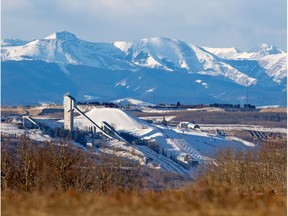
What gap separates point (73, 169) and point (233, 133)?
10688cm

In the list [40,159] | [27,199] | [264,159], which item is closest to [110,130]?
[264,159]

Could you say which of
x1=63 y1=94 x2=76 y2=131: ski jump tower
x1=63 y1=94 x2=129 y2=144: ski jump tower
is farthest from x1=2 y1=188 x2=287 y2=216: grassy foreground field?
x1=63 y1=94 x2=76 y2=131: ski jump tower

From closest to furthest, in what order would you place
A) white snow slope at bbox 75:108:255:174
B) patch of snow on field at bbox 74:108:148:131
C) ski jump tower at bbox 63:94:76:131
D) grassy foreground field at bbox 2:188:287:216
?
grassy foreground field at bbox 2:188:287:216 → white snow slope at bbox 75:108:255:174 → ski jump tower at bbox 63:94:76:131 → patch of snow on field at bbox 74:108:148:131

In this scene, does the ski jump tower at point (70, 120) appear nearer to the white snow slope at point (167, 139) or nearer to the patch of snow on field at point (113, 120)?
the white snow slope at point (167, 139)

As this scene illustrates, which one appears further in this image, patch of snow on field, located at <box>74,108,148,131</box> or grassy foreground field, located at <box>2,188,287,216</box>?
patch of snow on field, located at <box>74,108,148,131</box>

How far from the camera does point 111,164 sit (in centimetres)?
3772

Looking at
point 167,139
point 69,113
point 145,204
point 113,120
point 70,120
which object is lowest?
point 145,204

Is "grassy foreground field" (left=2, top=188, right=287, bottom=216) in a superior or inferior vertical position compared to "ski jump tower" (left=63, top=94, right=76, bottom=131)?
inferior

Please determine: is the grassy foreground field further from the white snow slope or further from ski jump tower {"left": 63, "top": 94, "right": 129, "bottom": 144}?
ski jump tower {"left": 63, "top": 94, "right": 129, "bottom": 144}

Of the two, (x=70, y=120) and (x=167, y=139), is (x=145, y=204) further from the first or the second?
(x=70, y=120)

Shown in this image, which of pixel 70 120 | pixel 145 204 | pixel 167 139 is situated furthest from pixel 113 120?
pixel 145 204

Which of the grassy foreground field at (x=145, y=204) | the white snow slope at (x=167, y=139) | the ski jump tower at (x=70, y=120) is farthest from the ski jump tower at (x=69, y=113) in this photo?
the grassy foreground field at (x=145, y=204)

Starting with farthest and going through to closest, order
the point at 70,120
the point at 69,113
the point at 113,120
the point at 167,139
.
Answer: the point at 113,120 → the point at 69,113 → the point at 70,120 → the point at 167,139

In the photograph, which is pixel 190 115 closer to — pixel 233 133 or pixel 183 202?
pixel 233 133
